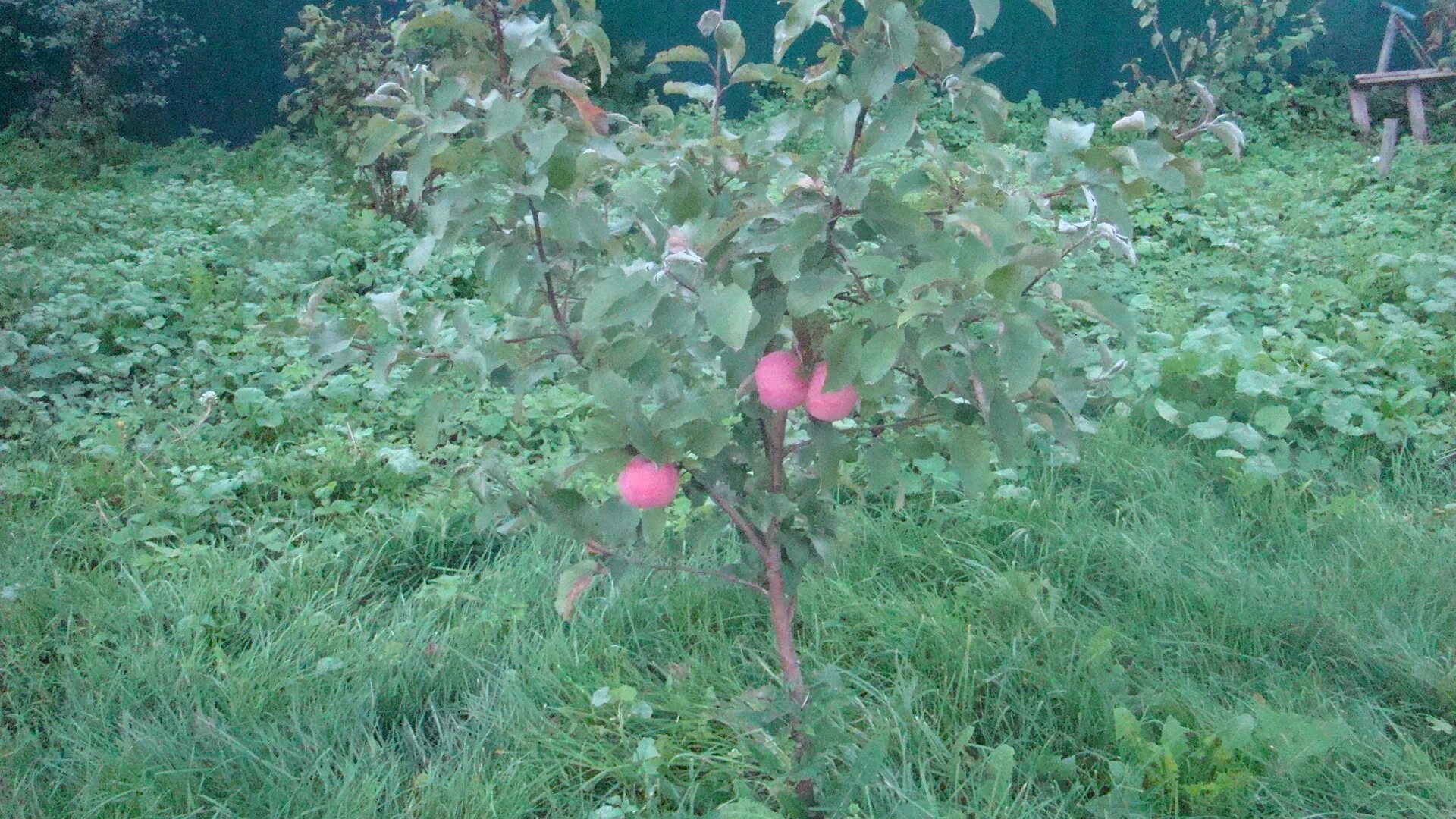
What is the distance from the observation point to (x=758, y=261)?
4.94ft

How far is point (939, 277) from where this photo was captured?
1268 mm

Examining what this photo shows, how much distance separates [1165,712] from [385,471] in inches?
81.8

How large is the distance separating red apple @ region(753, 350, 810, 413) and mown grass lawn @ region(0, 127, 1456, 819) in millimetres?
573

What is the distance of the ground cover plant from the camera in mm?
1896

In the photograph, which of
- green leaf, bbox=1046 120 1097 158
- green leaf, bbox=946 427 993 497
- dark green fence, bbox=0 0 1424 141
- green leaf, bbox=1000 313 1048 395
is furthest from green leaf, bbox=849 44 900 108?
dark green fence, bbox=0 0 1424 141

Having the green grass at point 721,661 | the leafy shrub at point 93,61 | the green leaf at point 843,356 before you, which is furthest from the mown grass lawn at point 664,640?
the leafy shrub at point 93,61

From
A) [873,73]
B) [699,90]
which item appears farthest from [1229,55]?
[873,73]

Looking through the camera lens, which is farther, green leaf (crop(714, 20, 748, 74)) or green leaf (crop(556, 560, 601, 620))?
green leaf (crop(556, 560, 601, 620))

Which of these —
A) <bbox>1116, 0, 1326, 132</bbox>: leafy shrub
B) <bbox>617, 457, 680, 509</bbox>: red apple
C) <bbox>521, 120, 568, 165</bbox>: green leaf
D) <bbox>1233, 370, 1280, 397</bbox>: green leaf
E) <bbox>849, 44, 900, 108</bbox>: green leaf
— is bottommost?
<bbox>1233, 370, 1280, 397</bbox>: green leaf

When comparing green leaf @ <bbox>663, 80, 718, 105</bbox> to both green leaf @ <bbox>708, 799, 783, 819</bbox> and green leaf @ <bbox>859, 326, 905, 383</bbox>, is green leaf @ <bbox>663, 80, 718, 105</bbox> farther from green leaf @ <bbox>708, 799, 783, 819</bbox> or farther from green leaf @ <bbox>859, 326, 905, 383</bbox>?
green leaf @ <bbox>708, 799, 783, 819</bbox>

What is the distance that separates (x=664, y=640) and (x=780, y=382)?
1080mm

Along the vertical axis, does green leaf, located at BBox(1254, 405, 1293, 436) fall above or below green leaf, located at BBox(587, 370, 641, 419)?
below

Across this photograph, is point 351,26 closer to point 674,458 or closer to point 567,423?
point 567,423

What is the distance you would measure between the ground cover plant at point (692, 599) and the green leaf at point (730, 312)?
0.51 feet
